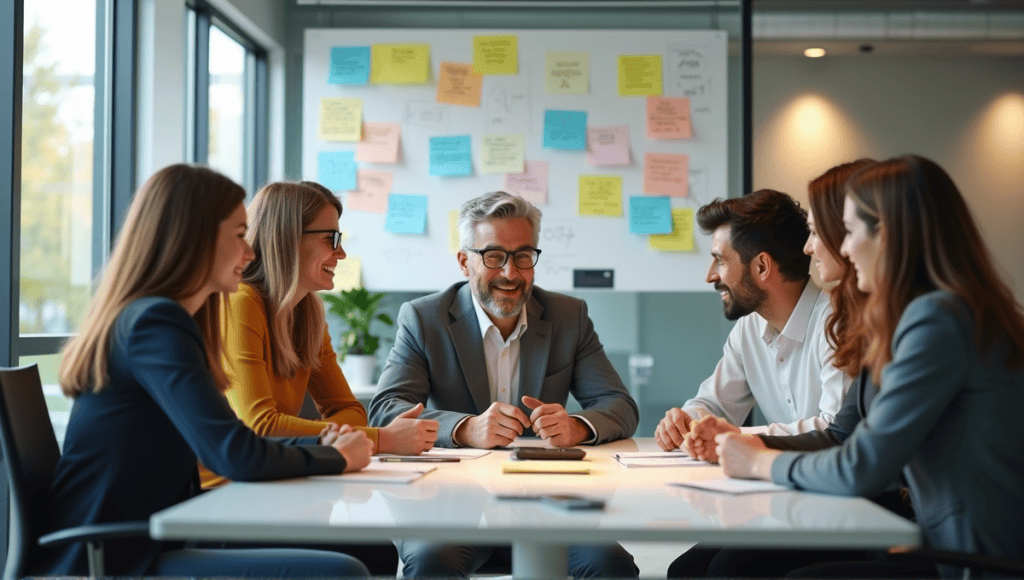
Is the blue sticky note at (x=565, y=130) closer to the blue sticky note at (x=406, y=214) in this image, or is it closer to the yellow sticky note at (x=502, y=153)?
the yellow sticky note at (x=502, y=153)

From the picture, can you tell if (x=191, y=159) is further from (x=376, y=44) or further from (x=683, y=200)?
(x=683, y=200)

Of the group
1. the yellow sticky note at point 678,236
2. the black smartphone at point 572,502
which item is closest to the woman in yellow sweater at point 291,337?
the black smartphone at point 572,502

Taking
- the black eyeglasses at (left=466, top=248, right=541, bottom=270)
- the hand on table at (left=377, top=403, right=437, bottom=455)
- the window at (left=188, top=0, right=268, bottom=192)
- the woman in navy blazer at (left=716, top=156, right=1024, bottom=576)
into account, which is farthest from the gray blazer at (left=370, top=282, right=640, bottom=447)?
the window at (left=188, top=0, right=268, bottom=192)

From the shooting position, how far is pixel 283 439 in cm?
175

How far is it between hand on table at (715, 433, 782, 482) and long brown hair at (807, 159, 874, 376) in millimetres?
433

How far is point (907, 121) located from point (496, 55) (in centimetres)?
199

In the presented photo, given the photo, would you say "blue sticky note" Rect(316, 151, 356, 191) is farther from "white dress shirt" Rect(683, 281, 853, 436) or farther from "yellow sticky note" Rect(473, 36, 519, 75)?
"white dress shirt" Rect(683, 281, 853, 436)

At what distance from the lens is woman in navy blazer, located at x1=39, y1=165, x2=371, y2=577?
4.90ft

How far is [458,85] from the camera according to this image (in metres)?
4.38

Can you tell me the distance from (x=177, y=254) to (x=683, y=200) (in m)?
3.11

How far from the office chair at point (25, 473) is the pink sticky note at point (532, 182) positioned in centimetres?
295

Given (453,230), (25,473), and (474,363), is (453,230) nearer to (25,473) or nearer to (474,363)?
(474,363)

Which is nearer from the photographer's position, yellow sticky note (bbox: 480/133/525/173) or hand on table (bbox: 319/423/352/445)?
hand on table (bbox: 319/423/352/445)

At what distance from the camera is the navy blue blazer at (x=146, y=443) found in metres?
1.48
